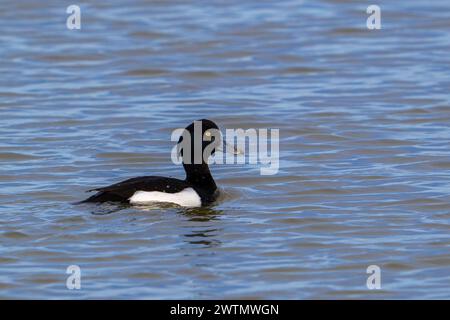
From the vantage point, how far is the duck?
1172 centimetres

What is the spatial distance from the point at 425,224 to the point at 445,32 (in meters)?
10.2

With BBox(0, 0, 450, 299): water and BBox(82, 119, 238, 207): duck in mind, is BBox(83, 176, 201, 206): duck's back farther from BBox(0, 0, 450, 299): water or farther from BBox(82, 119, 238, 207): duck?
BBox(0, 0, 450, 299): water

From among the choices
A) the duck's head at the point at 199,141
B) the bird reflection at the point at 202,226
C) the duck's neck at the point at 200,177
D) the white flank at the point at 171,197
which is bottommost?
the bird reflection at the point at 202,226

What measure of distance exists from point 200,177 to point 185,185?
11.3 inches

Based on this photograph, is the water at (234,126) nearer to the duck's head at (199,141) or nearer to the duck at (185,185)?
the duck at (185,185)

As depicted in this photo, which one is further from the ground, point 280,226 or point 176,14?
point 176,14

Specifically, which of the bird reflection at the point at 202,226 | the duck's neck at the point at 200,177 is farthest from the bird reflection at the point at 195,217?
the duck's neck at the point at 200,177

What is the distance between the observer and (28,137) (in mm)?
15367

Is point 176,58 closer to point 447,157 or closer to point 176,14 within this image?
point 176,14

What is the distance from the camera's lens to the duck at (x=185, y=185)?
461 inches

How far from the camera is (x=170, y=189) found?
11930 mm

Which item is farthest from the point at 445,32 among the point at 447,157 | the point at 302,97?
the point at 447,157

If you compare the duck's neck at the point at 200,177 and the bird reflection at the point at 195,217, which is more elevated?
the duck's neck at the point at 200,177

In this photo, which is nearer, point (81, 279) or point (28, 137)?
point (81, 279)
